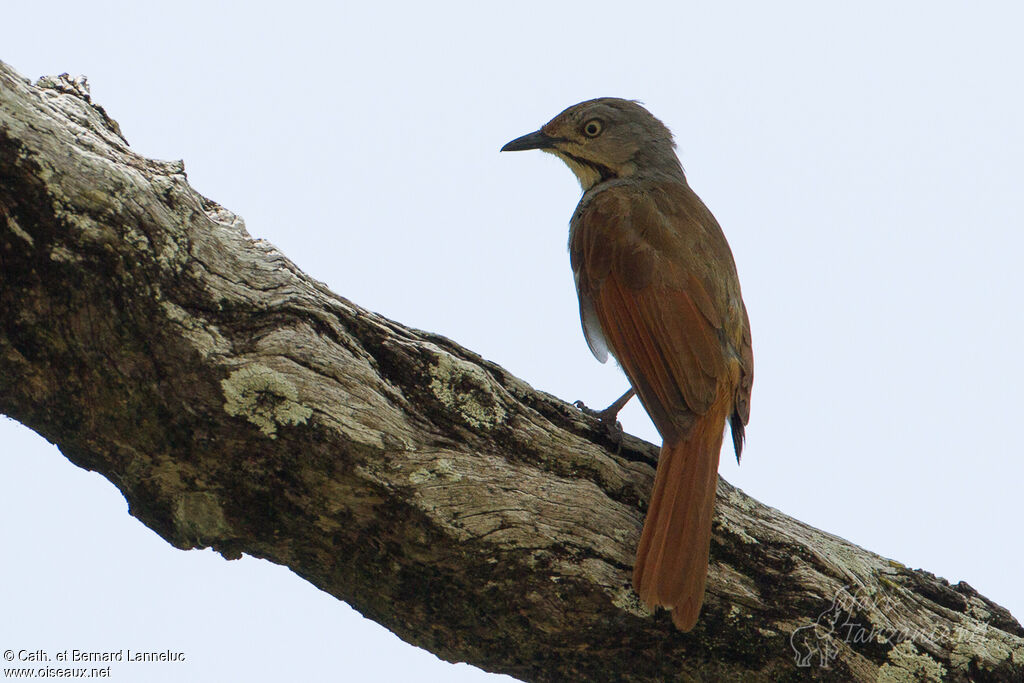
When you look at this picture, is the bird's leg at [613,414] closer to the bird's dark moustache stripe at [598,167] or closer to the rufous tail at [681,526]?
the rufous tail at [681,526]

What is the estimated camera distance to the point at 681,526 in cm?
312

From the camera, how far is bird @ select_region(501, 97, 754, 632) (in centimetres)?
306

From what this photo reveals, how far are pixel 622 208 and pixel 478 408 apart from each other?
1.62 meters

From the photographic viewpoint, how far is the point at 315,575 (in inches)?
117

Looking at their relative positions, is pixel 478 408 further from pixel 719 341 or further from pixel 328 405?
pixel 719 341

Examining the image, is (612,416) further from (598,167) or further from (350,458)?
(598,167)

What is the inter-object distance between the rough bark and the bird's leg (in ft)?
0.43

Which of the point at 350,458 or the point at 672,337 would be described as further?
the point at 672,337

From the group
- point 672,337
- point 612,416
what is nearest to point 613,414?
point 612,416

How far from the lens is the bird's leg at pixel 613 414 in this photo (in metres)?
3.55

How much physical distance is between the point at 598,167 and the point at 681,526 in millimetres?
2842

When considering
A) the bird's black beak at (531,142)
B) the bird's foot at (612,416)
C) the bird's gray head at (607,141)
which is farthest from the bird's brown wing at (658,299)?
the bird's black beak at (531,142)

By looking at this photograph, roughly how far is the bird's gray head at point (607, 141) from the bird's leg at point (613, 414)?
1.74 meters

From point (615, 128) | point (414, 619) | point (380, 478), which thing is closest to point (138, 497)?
point (380, 478)
